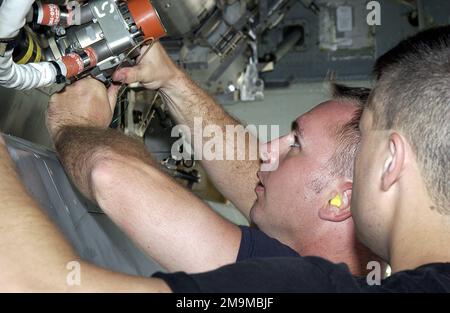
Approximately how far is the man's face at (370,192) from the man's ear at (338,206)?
1.62 feet

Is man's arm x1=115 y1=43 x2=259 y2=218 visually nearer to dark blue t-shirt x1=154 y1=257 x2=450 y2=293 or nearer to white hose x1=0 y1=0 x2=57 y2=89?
white hose x1=0 y1=0 x2=57 y2=89

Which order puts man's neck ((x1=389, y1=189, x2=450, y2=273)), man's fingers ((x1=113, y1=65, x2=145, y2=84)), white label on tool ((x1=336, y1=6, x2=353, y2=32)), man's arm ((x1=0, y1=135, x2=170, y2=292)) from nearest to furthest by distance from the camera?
man's arm ((x1=0, y1=135, x2=170, y2=292)) < man's neck ((x1=389, y1=189, x2=450, y2=273)) < man's fingers ((x1=113, y1=65, x2=145, y2=84)) < white label on tool ((x1=336, y1=6, x2=353, y2=32))

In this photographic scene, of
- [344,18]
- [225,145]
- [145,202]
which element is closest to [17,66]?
[145,202]

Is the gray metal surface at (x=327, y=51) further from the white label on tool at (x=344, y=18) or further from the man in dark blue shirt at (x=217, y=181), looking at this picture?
the man in dark blue shirt at (x=217, y=181)

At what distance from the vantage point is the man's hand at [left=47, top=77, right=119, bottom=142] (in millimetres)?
1590

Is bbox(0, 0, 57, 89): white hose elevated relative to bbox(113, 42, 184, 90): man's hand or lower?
elevated

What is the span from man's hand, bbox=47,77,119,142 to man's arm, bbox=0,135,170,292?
0.58 m

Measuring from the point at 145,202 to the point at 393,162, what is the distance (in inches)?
21.8

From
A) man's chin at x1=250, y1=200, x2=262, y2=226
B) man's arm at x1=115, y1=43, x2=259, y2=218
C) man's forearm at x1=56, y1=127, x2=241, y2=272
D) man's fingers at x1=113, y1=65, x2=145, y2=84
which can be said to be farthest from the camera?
man's arm at x1=115, y1=43, x2=259, y2=218

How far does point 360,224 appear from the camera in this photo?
1212 millimetres

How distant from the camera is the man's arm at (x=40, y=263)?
970mm

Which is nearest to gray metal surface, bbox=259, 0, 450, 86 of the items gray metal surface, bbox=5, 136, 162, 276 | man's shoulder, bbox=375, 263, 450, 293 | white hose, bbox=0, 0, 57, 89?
gray metal surface, bbox=5, 136, 162, 276

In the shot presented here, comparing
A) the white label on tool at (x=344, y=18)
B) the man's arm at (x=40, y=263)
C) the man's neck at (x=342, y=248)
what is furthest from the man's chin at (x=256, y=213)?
the white label on tool at (x=344, y=18)
